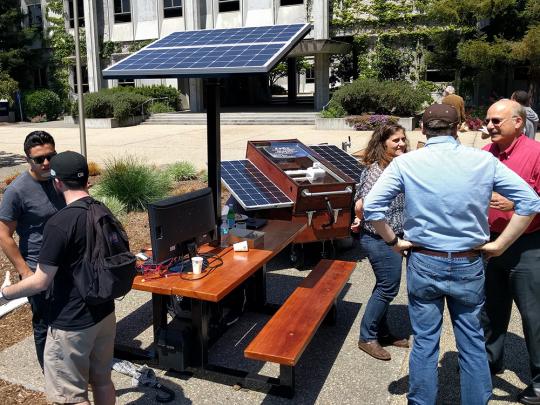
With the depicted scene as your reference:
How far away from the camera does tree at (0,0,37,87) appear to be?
29.3 meters

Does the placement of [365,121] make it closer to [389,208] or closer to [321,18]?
[321,18]

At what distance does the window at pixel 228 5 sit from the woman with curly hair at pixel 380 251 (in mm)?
26025

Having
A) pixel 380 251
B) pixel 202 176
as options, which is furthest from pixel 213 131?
pixel 202 176

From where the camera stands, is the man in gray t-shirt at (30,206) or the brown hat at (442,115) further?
the man in gray t-shirt at (30,206)

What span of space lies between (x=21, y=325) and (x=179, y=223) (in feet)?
6.93

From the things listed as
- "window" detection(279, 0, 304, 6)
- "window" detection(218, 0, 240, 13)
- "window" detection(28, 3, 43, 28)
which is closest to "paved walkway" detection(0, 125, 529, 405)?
"window" detection(279, 0, 304, 6)

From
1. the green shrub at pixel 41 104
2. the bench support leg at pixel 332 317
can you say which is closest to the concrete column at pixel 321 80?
the green shrub at pixel 41 104

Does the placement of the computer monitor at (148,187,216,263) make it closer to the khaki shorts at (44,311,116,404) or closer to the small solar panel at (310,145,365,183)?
the khaki shorts at (44,311,116,404)

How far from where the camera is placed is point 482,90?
25.0 metres

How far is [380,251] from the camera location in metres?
4.18

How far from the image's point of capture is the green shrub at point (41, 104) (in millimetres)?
29344

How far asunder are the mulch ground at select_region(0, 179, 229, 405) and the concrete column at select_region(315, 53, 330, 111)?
19.0 metres

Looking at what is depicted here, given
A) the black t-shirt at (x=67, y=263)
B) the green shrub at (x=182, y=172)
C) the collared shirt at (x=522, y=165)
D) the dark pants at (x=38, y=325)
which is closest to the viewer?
the black t-shirt at (x=67, y=263)

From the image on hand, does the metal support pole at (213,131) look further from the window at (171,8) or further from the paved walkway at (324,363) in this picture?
the window at (171,8)
